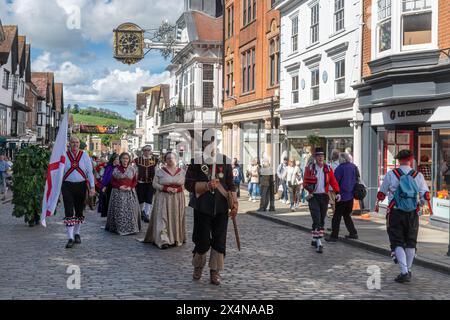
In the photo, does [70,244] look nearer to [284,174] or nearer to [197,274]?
[197,274]

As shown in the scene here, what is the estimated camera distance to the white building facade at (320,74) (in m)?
19.2

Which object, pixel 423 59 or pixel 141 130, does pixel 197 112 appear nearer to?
pixel 423 59

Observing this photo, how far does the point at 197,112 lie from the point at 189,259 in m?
29.9

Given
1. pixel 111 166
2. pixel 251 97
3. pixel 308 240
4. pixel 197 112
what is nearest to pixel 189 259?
pixel 308 240

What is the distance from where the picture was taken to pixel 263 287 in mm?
7348

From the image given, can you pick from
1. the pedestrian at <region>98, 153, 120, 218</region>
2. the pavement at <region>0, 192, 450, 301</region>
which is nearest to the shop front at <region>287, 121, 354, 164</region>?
the pedestrian at <region>98, 153, 120, 218</region>

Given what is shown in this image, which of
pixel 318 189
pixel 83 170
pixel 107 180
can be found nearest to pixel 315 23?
pixel 107 180

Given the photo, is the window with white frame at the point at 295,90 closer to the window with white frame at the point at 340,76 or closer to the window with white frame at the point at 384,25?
the window with white frame at the point at 340,76

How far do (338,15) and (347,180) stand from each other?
1057 cm

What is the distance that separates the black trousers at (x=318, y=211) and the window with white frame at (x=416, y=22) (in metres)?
6.51

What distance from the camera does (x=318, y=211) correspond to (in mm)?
10750

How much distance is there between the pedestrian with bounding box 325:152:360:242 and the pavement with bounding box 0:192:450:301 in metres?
0.32

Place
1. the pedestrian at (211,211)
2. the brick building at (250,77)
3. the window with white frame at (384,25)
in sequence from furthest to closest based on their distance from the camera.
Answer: the brick building at (250,77), the window with white frame at (384,25), the pedestrian at (211,211)

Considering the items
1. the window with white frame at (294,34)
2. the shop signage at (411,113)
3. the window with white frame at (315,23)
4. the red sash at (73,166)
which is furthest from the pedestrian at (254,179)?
the red sash at (73,166)
